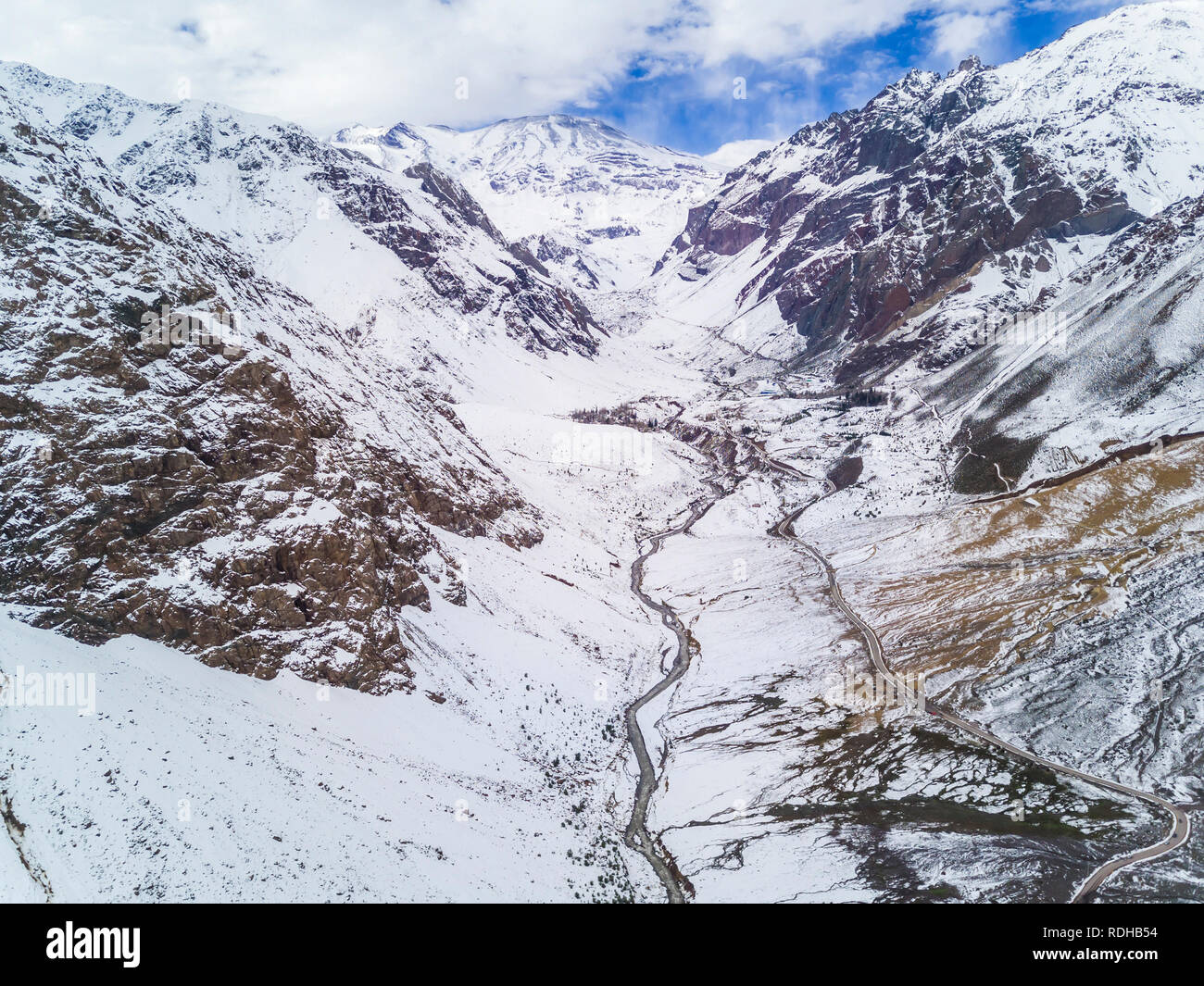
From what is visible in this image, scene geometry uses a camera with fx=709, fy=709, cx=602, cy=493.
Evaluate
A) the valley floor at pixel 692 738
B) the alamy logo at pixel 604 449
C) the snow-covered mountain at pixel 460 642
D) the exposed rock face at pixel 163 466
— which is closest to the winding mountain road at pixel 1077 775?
the valley floor at pixel 692 738

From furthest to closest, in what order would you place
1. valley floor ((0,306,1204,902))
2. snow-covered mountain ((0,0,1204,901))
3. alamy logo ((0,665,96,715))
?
snow-covered mountain ((0,0,1204,901)) → alamy logo ((0,665,96,715)) → valley floor ((0,306,1204,902))

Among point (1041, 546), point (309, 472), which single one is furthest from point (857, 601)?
point (309, 472)

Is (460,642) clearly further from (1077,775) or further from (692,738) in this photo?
(1077,775)

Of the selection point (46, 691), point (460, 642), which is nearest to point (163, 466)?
point (46, 691)

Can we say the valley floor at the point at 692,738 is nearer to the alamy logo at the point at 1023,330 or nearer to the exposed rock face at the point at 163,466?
the exposed rock face at the point at 163,466
